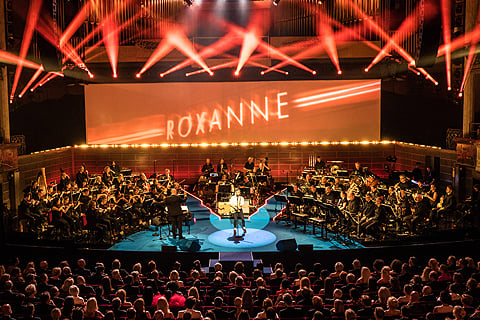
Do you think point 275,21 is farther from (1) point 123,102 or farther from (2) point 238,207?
(2) point 238,207

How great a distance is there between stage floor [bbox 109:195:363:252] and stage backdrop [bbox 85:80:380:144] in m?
5.27

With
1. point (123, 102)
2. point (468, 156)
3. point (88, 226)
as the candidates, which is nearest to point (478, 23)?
point (468, 156)

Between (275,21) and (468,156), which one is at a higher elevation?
(275,21)

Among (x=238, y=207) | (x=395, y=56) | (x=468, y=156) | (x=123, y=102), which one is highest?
(x=395, y=56)

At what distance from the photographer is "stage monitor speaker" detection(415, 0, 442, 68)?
9289 mm

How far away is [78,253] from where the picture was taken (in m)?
9.53

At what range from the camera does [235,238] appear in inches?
482

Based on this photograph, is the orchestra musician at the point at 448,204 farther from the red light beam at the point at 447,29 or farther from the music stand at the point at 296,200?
the red light beam at the point at 447,29

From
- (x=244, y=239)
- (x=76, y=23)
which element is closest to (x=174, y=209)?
(x=244, y=239)

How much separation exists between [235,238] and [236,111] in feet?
Result: 26.4

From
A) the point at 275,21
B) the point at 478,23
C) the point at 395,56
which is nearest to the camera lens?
the point at 478,23

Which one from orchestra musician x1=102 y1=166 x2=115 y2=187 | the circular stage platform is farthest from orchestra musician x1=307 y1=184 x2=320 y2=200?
orchestra musician x1=102 y1=166 x2=115 y2=187

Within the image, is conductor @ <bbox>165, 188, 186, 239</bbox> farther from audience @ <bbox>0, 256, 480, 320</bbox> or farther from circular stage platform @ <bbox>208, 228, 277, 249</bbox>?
audience @ <bbox>0, 256, 480, 320</bbox>

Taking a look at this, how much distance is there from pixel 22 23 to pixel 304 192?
410 inches
